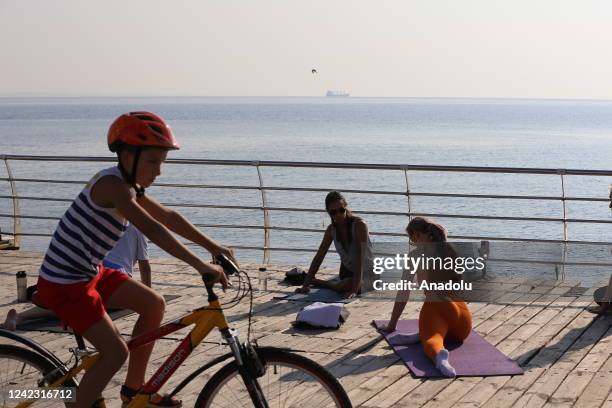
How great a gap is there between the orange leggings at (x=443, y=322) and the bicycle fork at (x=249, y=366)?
2752 mm

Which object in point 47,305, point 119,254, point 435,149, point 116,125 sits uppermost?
point 116,125

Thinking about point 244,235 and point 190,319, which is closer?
point 190,319

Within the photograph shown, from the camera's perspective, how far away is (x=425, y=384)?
19.4 ft

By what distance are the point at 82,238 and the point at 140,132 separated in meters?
0.51

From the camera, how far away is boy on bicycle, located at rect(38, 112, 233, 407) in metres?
3.87

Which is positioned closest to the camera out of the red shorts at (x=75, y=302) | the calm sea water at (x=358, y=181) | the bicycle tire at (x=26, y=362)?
the red shorts at (x=75, y=302)

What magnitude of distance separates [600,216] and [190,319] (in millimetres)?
32529

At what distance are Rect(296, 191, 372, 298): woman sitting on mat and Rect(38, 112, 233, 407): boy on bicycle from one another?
15.6ft

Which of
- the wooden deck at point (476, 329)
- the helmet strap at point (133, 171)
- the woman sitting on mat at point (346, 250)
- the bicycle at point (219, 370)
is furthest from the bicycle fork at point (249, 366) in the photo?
the woman sitting on mat at point (346, 250)

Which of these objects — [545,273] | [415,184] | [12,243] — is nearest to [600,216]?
[415,184]

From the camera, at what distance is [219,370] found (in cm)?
405

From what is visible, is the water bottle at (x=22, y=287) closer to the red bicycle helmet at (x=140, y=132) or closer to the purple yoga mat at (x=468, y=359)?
the purple yoga mat at (x=468, y=359)

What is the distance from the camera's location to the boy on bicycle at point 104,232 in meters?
3.87

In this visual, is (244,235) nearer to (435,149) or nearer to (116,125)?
(116,125)
